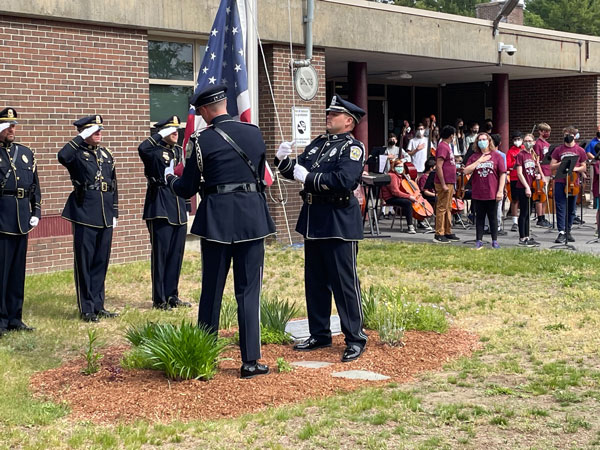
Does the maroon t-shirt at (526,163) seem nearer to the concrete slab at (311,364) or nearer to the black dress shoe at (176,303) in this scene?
the black dress shoe at (176,303)

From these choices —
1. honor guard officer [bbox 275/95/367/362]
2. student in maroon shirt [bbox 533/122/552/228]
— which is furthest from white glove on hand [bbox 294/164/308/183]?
student in maroon shirt [bbox 533/122/552/228]

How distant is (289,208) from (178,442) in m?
11.3

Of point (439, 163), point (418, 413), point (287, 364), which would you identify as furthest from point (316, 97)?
point (418, 413)

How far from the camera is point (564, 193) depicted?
15.7 meters

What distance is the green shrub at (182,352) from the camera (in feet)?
21.3

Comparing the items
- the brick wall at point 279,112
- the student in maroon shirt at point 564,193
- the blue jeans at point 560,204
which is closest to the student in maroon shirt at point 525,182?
the student in maroon shirt at point 564,193

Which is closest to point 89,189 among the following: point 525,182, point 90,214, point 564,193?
point 90,214

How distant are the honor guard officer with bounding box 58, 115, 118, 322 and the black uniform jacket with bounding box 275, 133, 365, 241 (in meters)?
2.89

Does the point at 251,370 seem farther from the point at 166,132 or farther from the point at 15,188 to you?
the point at 166,132

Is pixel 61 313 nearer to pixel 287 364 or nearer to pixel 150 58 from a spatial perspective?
pixel 287 364

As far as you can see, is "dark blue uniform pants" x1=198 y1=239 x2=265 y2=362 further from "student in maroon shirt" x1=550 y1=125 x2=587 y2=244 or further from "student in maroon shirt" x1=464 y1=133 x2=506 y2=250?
"student in maroon shirt" x1=550 y1=125 x2=587 y2=244

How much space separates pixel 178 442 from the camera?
5484 millimetres

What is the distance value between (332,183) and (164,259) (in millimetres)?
3576

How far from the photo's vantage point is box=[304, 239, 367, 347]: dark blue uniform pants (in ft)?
24.6
